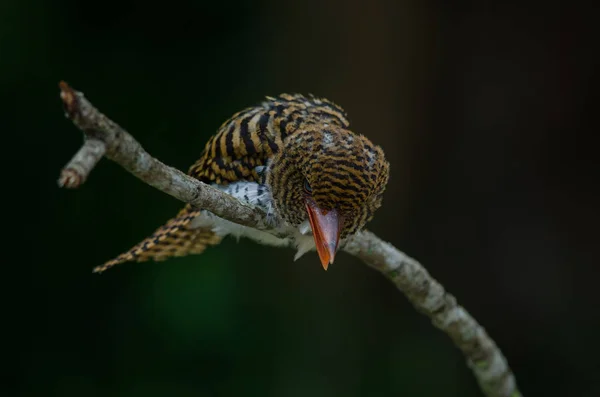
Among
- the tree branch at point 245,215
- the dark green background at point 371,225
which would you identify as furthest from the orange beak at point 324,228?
the dark green background at point 371,225

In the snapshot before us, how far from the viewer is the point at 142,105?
3992mm

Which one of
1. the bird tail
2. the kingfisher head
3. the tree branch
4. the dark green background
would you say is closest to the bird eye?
the kingfisher head

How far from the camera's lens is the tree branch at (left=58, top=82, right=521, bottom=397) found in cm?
110

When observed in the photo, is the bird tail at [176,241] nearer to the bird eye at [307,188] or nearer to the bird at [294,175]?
the bird at [294,175]

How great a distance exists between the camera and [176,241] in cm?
275

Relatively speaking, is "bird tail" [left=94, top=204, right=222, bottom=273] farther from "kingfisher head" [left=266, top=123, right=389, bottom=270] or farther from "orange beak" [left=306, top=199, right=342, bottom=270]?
"orange beak" [left=306, top=199, right=342, bottom=270]

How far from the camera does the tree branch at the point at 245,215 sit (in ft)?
3.62

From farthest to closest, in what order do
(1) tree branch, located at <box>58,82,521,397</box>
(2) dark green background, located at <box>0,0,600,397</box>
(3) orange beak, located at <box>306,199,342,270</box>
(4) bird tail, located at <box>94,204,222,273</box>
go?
1. (2) dark green background, located at <box>0,0,600,397</box>
2. (4) bird tail, located at <box>94,204,222,273</box>
3. (3) orange beak, located at <box>306,199,342,270</box>
4. (1) tree branch, located at <box>58,82,521,397</box>

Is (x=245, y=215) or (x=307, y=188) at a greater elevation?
(x=307, y=188)

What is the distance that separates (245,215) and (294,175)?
257 mm

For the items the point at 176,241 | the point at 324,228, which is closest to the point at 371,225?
the point at 176,241

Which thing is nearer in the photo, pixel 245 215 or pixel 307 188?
pixel 245 215

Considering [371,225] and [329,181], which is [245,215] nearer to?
[329,181]

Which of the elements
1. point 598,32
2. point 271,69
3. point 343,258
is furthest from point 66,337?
point 598,32
